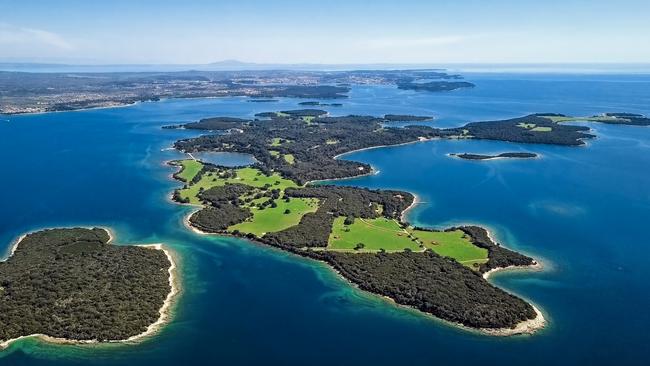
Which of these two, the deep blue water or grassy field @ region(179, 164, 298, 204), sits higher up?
grassy field @ region(179, 164, 298, 204)

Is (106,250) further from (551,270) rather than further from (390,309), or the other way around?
(551,270)

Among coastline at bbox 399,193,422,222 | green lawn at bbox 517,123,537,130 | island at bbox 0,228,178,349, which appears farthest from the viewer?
green lawn at bbox 517,123,537,130

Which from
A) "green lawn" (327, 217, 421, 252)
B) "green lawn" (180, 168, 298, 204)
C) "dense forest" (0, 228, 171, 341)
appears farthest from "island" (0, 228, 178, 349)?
"green lawn" (180, 168, 298, 204)

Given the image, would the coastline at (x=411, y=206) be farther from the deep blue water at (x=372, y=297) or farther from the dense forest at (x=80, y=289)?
the dense forest at (x=80, y=289)

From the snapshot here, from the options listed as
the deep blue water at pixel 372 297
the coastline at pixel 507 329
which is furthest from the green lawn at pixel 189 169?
the coastline at pixel 507 329

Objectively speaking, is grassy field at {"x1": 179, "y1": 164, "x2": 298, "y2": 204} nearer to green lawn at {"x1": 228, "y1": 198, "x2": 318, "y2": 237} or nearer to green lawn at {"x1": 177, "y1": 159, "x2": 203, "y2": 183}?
green lawn at {"x1": 177, "y1": 159, "x2": 203, "y2": 183}

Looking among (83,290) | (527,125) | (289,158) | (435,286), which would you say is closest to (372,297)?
(435,286)
